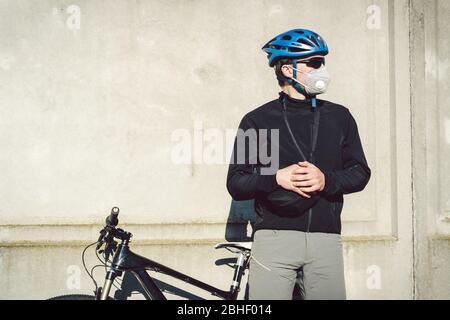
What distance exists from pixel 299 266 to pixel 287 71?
1.32 m

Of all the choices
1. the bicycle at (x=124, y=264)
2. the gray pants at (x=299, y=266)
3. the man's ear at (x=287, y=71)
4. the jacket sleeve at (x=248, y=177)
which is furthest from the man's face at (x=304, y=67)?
the bicycle at (x=124, y=264)

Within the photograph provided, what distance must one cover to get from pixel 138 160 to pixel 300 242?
2.45m

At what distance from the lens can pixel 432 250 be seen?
18.6 feet

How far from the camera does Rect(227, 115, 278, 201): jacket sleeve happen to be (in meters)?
3.54

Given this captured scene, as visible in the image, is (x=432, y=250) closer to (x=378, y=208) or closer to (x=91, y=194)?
(x=378, y=208)

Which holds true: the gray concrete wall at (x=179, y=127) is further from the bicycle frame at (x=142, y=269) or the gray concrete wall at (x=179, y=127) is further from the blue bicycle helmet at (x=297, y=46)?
the blue bicycle helmet at (x=297, y=46)

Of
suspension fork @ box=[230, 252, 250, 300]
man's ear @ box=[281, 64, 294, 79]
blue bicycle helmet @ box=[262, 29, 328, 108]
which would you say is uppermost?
blue bicycle helmet @ box=[262, 29, 328, 108]

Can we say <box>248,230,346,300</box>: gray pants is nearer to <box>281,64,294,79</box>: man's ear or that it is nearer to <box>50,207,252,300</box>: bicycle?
<box>50,207,252,300</box>: bicycle

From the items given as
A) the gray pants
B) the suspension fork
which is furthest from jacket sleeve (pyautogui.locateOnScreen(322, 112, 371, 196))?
the suspension fork

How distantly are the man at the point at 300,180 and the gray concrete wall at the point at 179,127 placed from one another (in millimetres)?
1816

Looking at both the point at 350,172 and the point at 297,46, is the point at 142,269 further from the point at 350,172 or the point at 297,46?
the point at 297,46

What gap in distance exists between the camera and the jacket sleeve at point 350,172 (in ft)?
11.7

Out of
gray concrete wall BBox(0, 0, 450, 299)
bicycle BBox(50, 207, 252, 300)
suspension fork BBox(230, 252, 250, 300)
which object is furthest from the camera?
gray concrete wall BBox(0, 0, 450, 299)
